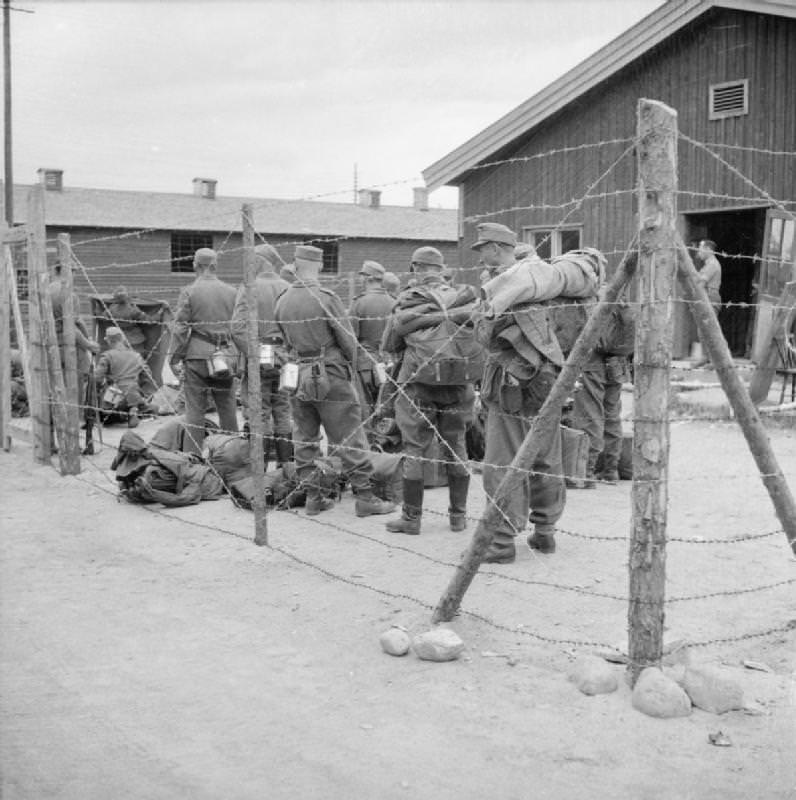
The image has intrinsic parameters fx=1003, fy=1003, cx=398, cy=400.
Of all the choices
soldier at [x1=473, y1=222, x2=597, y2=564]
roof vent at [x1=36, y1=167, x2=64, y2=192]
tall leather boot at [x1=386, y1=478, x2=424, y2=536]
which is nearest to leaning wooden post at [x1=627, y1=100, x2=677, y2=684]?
soldier at [x1=473, y1=222, x2=597, y2=564]

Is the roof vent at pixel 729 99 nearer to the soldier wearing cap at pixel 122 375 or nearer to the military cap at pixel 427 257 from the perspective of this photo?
the soldier wearing cap at pixel 122 375

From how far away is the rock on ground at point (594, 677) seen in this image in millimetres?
4285

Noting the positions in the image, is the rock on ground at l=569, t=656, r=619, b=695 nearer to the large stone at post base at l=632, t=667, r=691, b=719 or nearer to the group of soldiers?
the large stone at post base at l=632, t=667, r=691, b=719

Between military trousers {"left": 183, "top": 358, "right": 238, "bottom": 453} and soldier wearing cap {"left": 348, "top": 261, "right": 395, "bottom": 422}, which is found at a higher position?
soldier wearing cap {"left": 348, "top": 261, "right": 395, "bottom": 422}

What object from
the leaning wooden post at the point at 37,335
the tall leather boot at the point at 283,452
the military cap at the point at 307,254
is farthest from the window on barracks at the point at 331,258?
the military cap at the point at 307,254

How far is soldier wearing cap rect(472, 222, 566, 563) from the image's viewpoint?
6.16m

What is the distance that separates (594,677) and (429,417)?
10.6ft

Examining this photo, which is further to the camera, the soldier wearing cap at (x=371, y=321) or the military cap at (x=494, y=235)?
the soldier wearing cap at (x=371, y=321)

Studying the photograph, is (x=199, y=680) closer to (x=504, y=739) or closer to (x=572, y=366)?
(x=504, y=739)

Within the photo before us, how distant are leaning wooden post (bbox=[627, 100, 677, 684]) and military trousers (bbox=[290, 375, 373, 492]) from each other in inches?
149

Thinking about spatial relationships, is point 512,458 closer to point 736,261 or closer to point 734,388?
point 734,388

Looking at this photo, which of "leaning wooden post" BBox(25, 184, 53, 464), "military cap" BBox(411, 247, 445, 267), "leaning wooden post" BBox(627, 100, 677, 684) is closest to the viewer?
"leaning wooden post" BBox(627, 100, 677, 684)

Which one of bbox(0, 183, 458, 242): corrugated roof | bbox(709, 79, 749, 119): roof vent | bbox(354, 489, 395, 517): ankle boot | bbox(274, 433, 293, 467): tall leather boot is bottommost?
bbox(354, 489, 395, 517): ankle boot

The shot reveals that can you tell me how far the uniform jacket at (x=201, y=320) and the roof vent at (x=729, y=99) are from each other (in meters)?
9.32
